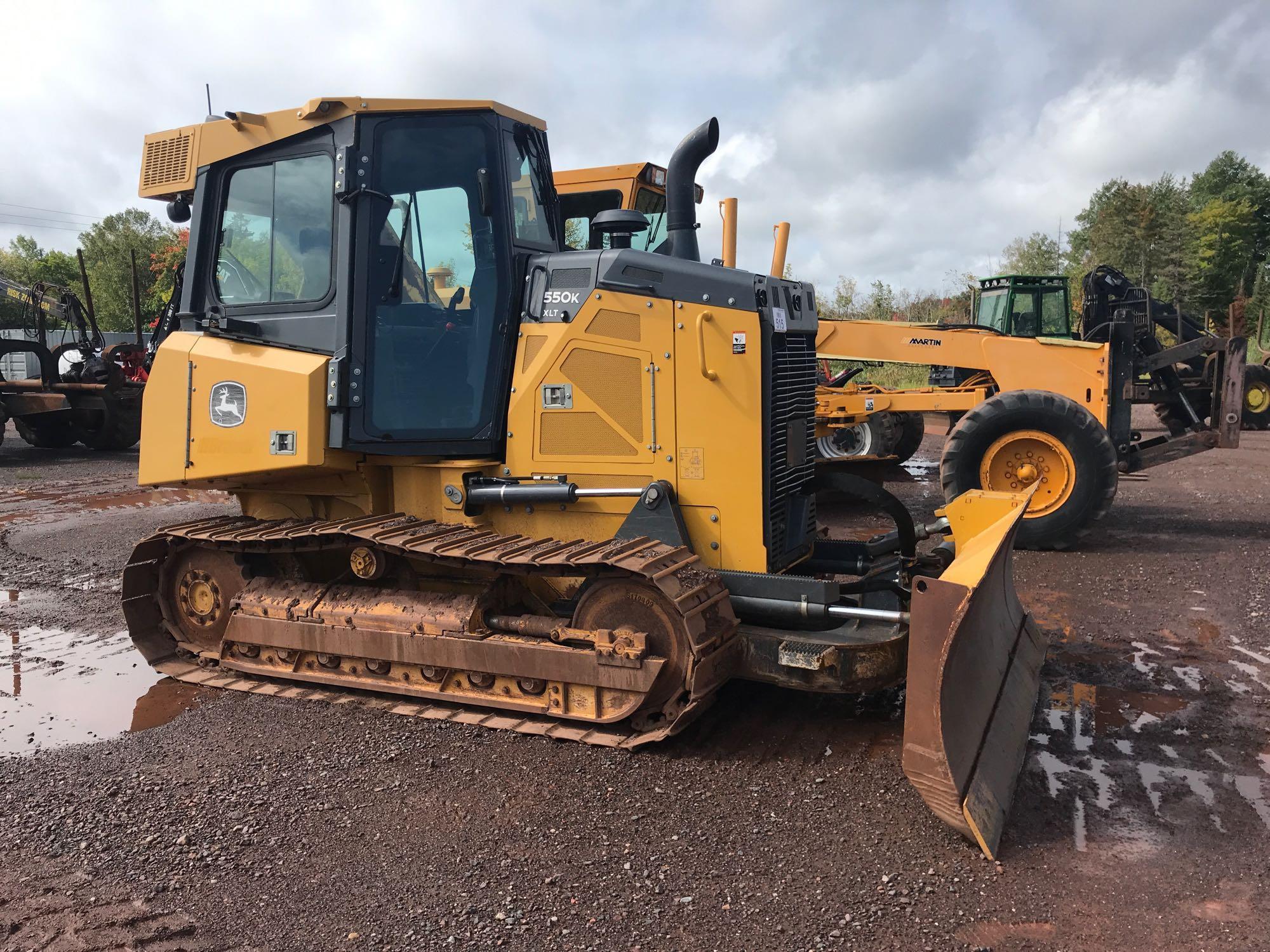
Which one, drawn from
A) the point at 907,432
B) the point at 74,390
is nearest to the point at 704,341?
the point at 907,432

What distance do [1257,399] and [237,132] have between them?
2082cm

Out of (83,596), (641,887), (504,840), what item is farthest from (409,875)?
(83,596)

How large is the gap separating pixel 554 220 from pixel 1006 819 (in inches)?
146

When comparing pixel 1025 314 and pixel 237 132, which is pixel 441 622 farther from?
pixel 1025 314

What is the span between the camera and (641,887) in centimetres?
317

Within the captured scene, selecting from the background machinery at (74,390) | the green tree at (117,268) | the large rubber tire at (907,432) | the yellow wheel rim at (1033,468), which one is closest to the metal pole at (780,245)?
the yellow wheel rim at (1033,468)

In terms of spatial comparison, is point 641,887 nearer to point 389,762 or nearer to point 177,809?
point 389,762

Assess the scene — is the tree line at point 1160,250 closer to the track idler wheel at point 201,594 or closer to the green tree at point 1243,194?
the green tree at point 1243,194

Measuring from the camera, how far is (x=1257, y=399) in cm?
1958

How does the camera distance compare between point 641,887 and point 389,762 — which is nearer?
point 641,887

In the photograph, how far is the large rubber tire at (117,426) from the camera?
17.7 metres

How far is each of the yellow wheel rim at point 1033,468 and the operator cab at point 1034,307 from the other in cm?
513

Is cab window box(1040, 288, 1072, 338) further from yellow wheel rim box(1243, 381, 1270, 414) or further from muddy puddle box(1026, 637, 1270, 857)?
yellow wheel rim box(1243, 381, 1270, 414)

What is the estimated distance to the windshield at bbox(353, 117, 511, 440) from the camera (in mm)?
4859
